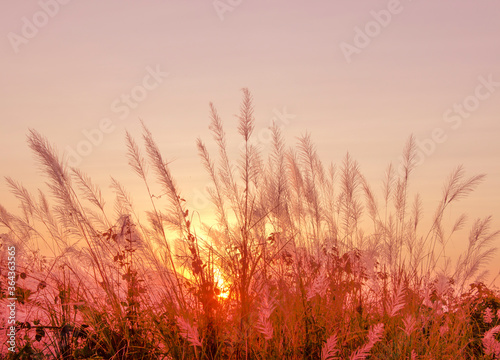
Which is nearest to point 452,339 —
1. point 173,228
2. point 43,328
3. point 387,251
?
point 387,251

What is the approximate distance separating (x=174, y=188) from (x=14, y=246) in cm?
203

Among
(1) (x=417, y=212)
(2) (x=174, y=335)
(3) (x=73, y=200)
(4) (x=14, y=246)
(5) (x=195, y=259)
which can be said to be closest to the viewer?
(2) (x=174, y=335)

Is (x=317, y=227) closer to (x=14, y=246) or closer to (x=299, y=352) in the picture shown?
(x=299, y=352)

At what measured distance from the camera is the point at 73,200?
3.83 meters

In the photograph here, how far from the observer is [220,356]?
2.92 meters

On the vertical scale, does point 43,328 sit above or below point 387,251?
below

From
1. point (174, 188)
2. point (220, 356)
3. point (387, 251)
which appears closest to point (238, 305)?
point (220, 356)

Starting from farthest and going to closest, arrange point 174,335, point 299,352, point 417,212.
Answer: point 417,212
point 174,335
point 299,352

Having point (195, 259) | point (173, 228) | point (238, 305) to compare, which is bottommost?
point (238, 305)

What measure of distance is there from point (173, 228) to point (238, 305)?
1.02m

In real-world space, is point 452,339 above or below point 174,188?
Answer: below

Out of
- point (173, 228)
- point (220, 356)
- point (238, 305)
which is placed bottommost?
point (220, 356)

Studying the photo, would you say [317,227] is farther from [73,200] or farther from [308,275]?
[73,200]

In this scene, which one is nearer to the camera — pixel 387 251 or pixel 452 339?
pixel 452 339
